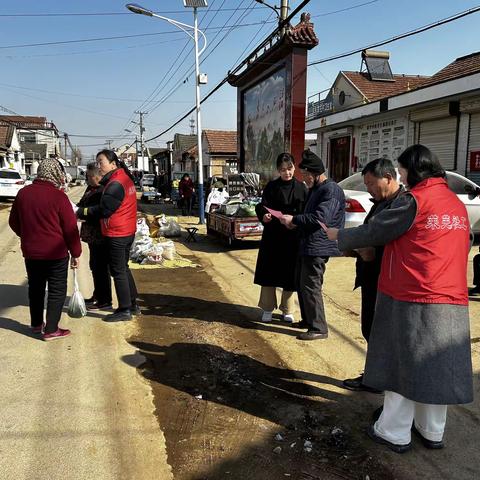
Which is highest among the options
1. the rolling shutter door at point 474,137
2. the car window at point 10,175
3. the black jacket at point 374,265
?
the rolling shutter door at point 474,137

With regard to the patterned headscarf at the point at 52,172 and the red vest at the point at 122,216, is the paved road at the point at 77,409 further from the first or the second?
the patterned headscarf at the point at 52,172

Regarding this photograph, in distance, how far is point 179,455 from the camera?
8.93 ft

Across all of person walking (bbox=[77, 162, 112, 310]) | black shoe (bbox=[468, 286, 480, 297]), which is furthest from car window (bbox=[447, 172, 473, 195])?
person walking (bbox=[77, 162, 112, 310])

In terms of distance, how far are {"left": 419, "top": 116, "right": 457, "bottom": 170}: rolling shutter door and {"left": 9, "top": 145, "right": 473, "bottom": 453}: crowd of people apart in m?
10.8

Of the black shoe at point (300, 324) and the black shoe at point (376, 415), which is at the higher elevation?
the black shoe at point (300, 324)

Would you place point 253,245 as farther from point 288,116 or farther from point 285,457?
point 285,457

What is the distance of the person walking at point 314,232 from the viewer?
421 centimetres

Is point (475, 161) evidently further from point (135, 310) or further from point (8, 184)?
point (8, 184)

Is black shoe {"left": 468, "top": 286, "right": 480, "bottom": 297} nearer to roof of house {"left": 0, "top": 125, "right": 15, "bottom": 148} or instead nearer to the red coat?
the red coat

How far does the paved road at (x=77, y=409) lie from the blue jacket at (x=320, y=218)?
6.13ft

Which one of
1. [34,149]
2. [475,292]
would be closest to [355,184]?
[475,292]

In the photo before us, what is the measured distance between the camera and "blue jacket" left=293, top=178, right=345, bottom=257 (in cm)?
420

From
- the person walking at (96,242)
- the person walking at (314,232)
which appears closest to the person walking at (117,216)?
the person walking at (96,242)

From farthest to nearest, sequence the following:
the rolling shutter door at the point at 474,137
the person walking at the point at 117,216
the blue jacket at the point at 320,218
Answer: the rolling shutter door at the point at 474,137 < the person walking at the point at 117,216 < the blue jacket at the point at 320,218
